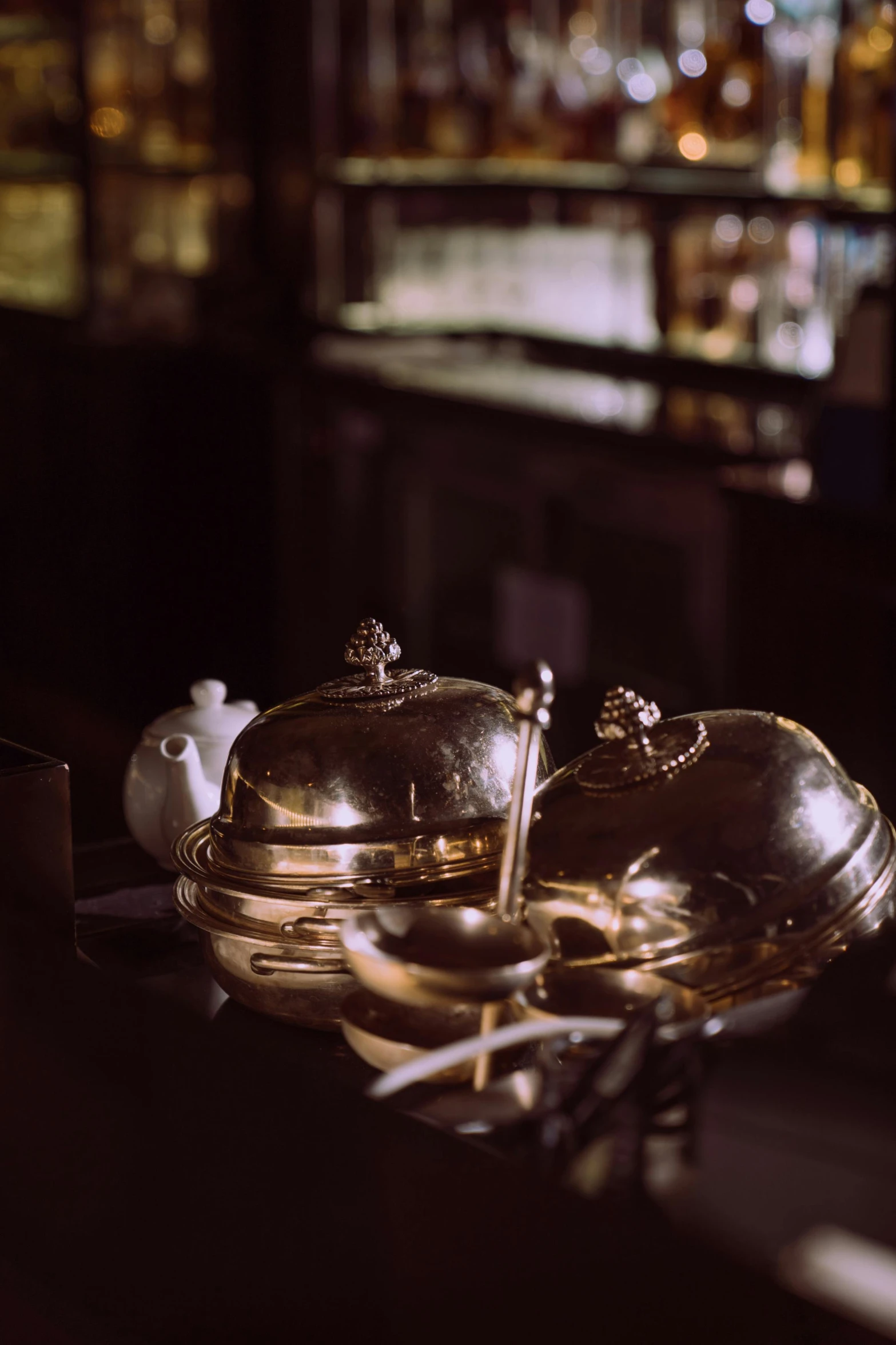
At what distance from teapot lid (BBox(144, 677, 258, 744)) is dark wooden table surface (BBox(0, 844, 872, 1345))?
16 cm

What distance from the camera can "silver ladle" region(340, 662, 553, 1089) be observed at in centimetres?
69

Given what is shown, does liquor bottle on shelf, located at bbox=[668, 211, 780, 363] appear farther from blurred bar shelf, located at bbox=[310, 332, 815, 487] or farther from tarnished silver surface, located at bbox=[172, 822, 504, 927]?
tarnished silver surface, located at bbox=[172, 822, 504, 927]

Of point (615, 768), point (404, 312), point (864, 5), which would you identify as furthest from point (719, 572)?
point (615, 768)

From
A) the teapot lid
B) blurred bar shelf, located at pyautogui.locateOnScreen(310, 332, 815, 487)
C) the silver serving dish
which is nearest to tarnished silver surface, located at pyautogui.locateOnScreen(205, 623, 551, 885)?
the silver serving dish

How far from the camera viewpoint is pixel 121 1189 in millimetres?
865

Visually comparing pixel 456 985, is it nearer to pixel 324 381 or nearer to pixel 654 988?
pixel 654 988

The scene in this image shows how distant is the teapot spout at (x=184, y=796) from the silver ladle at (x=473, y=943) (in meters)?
0.33

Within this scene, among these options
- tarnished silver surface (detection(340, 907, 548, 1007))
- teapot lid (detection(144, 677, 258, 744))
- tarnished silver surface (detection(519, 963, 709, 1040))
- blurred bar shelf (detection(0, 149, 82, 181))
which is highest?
blurred bar shelf (detection(0, 149, 82, 181))

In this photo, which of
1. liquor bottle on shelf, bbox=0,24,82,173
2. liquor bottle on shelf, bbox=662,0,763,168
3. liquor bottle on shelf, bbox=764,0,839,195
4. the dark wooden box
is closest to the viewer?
the dark wooden box

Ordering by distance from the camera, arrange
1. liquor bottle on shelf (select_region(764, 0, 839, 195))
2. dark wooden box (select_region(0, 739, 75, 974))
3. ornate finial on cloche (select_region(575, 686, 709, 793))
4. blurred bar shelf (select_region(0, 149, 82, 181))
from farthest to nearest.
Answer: blurred bar shelf (select_region(0, 149, 82, 181)) < liquor bottle on shelf (select_region(764, 0, 839, 195)) < dark wooden box (select_region(0, 739, 75, 974)) < ornate finial on cloche (select_region(575, 686, 709, 793))

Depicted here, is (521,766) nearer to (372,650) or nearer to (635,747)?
(635,747)

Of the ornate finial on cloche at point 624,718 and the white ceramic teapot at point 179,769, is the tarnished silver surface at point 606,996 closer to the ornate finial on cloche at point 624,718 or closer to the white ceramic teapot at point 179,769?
the ornate finial on cloche at point 624,718

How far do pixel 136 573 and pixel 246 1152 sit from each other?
11.2ft

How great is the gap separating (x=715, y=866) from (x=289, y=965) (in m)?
0.22
